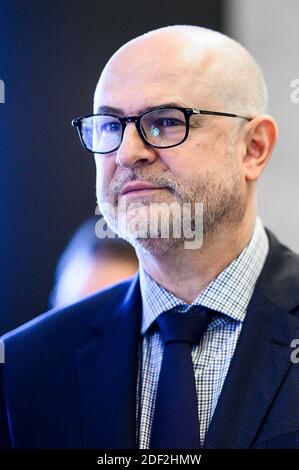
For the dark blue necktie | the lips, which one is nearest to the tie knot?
the dark blue necktie

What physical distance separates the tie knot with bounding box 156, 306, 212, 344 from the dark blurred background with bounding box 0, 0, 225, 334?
0.20m

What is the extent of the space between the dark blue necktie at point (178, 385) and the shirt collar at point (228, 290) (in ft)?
0.05

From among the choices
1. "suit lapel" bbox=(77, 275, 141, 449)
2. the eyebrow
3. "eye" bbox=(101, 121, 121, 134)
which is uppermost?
the eyebrow

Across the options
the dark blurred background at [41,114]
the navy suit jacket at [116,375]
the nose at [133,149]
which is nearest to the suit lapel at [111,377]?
the navy suit jacket at [116,375]

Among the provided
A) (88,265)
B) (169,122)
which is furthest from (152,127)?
(88,265)

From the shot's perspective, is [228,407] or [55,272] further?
[55,272]

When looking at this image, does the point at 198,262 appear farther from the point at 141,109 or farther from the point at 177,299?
the point at 141,109

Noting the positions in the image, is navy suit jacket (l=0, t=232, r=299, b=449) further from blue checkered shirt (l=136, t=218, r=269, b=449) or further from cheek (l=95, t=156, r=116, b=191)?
cheek (l=95, t=156, r=116, b=191)

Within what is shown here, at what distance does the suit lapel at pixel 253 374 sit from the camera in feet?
2.20

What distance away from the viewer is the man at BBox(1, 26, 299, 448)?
2.29ft
